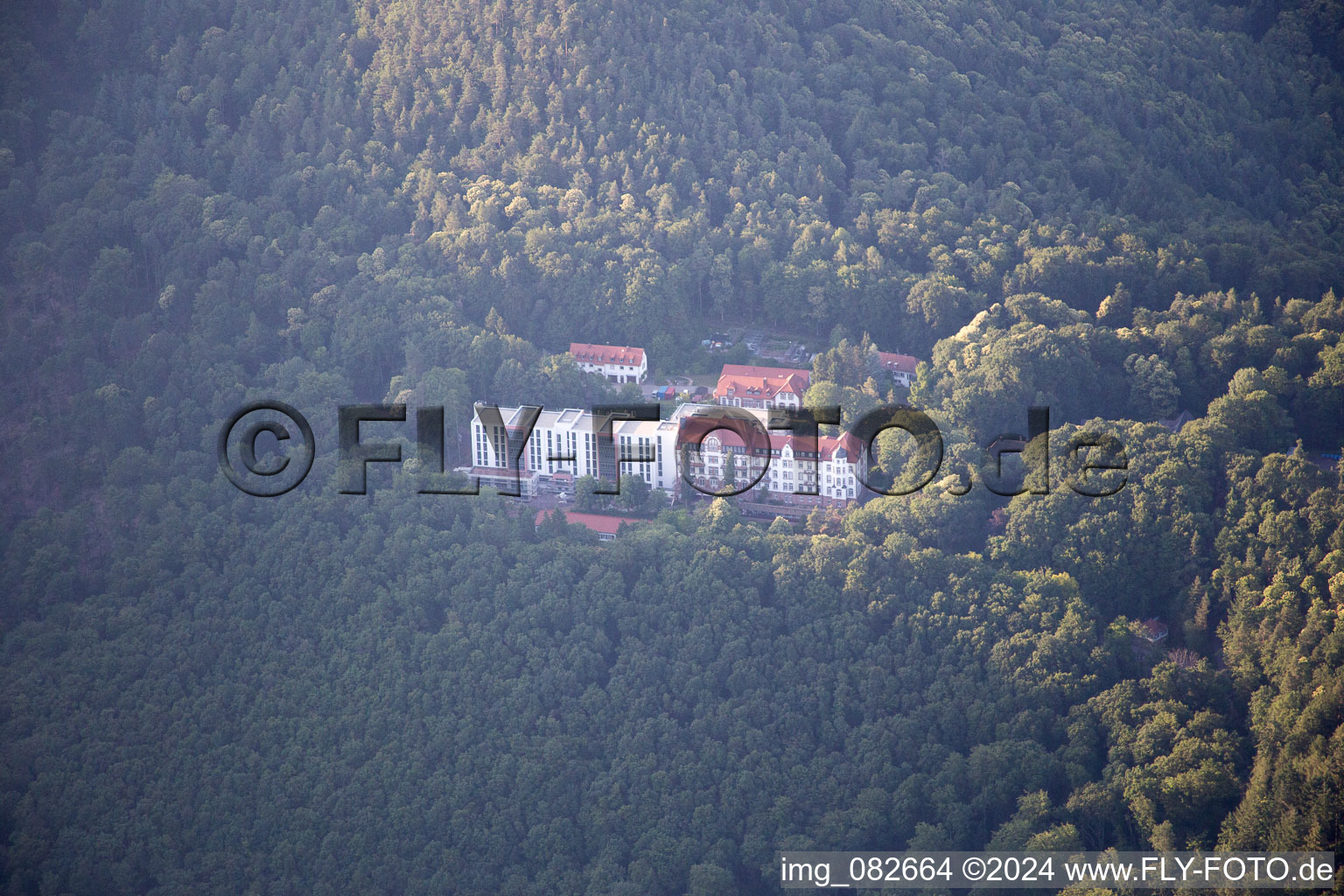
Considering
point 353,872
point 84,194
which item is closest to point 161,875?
point 353,872

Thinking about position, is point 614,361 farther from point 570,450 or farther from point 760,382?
point 570,450

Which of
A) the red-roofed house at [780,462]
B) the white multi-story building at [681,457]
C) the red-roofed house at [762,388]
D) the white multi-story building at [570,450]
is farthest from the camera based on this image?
the red-roofed house at [762,388]

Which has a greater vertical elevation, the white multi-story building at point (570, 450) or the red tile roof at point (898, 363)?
the red tile roof at point (898, 363)

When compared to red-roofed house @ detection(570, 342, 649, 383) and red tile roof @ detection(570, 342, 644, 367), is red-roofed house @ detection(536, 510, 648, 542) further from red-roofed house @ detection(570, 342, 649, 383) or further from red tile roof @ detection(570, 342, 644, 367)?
red tile roof @ detection(570, 342, 644, 367)

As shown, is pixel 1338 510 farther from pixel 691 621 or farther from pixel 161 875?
pixel 161 875

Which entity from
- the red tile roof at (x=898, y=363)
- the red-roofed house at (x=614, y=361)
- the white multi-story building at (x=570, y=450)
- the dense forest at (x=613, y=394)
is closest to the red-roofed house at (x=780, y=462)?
the white multi-story building at (x=570, y=450)

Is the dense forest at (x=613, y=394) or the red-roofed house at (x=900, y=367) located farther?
the red-roofed house at (x=900, y=367)

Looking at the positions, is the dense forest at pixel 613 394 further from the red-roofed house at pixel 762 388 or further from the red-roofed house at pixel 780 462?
the red-roofed house at pixel 780 462
